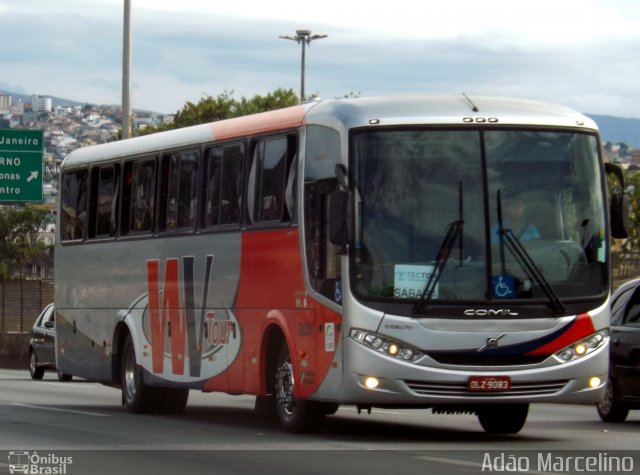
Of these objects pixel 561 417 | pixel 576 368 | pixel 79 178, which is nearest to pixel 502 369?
pixel 576 368

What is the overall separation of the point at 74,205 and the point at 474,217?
32.2 feet

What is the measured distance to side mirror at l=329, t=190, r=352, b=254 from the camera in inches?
632

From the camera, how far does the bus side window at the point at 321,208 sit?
16514 millimetres

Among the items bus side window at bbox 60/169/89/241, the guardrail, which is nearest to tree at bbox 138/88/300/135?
the guardrail

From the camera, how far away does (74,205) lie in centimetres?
2462

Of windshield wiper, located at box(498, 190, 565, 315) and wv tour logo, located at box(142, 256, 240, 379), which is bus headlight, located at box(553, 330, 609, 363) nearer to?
windshield wiper, located at box(498, 190, 565, 315)

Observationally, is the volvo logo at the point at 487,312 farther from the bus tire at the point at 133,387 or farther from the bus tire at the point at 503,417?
the bus tire at the point at 133,387

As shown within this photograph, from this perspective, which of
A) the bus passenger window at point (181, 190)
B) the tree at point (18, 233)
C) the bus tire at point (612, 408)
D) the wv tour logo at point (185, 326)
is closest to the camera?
the wv tour logo at point (185, 326)

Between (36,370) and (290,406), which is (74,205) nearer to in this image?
(290,406)

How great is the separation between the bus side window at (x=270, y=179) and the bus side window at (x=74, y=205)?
5.99 meters

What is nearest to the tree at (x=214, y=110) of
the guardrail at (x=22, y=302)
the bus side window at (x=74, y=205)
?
the guardrail at (x=22, y=302)

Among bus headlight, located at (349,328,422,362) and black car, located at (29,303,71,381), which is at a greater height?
bus headlight, located at (349,328,422,362)

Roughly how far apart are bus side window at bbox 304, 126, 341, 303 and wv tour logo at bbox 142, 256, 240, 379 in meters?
2.41

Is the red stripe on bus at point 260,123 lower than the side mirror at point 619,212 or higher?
higher
